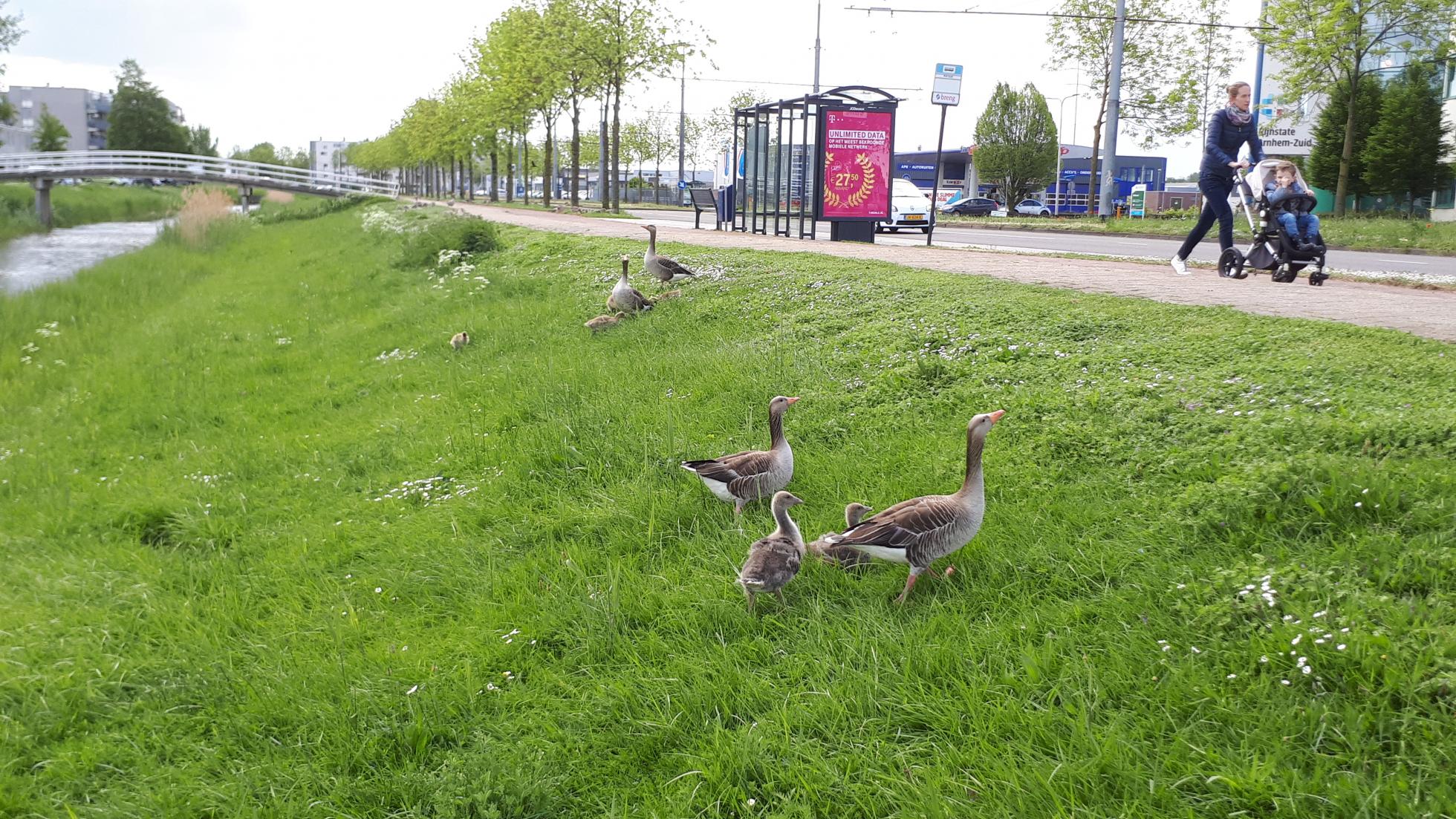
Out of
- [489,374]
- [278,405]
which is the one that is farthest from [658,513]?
[278,405]

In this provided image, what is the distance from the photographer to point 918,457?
5.88m

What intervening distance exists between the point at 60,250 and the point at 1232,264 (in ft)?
130

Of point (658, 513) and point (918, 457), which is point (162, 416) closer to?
point (658, 513)

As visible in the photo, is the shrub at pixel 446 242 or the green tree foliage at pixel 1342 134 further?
the green tree foliage at pixel 1342 134

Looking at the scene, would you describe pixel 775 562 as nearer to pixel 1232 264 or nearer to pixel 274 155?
pixel 1232 264

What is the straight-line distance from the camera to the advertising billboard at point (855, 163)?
2011 centimetres

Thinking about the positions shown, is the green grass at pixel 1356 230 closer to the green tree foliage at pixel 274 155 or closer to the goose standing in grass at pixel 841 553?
the goose standing in grass at pixel 841 553

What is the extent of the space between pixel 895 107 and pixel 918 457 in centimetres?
1581

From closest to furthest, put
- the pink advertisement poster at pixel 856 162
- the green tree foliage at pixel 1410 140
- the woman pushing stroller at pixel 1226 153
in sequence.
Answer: the woman pushing stroller at pixel 1226 153, the pink advertisement poster at pixel 856 162, the green tree foliage at pixel 1410 140

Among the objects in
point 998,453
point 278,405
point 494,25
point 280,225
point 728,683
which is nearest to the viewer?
point 728,683

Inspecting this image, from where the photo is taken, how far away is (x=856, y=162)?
798 inches

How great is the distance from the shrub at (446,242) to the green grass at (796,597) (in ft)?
35.4

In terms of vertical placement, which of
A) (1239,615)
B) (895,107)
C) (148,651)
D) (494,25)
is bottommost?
(148,651)

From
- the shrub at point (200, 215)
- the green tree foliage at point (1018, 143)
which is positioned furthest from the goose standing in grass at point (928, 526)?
the green tree foliage at point (1018, 143)
